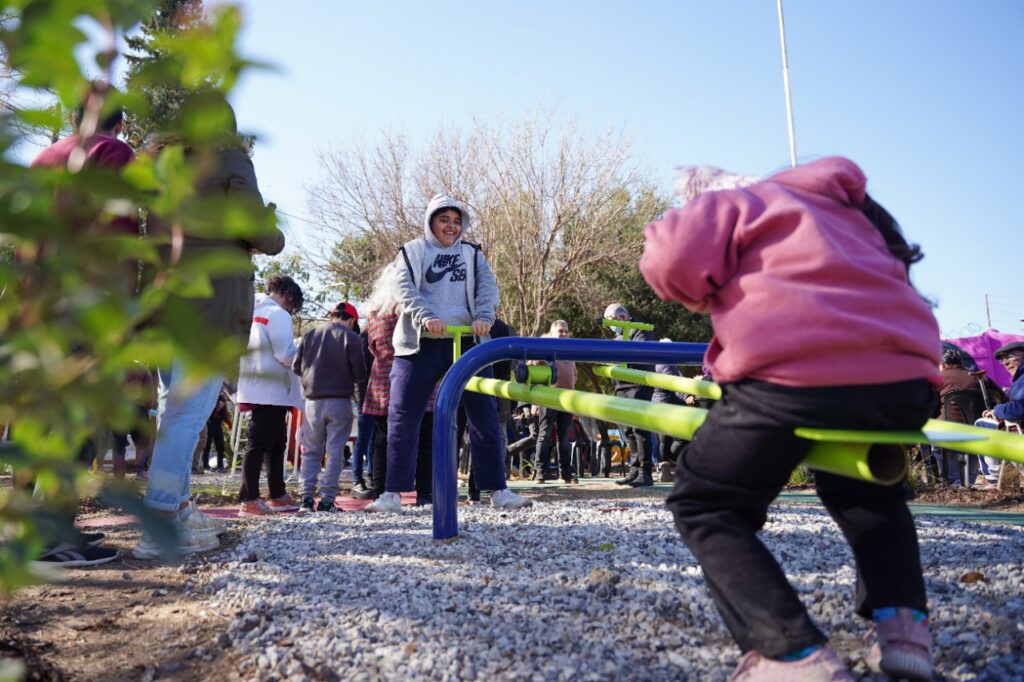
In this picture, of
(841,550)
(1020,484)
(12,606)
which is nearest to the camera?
(12,606)

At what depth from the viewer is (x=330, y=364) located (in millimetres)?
5906

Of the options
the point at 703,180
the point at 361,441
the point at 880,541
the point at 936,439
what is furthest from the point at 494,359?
the point at 361,441

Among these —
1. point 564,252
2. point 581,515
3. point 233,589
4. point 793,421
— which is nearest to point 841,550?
point 581,515

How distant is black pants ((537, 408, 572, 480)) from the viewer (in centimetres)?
923

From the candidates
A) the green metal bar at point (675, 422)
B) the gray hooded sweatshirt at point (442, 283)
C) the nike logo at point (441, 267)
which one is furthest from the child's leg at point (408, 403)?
the green metal bar at point (675, 422)

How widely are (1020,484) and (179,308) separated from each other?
7.99m

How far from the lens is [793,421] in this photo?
5.47ft

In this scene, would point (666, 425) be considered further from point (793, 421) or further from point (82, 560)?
point (82, 560)

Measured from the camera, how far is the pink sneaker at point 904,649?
1750 millimetres

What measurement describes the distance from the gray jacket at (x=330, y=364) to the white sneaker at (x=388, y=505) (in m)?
1.19

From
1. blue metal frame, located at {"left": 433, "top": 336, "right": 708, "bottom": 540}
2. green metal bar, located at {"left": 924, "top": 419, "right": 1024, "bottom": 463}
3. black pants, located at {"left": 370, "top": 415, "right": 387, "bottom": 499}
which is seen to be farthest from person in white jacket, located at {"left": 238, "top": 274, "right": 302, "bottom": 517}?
green metal bar, located at {"left": 924, "top": 419, "right": 1024, "bottom": 463}

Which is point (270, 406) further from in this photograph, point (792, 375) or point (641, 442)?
point (792, 375)

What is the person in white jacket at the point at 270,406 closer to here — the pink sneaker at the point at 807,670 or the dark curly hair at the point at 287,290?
the dark curly hair at the point at 287,290

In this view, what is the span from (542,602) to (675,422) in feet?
2.75
